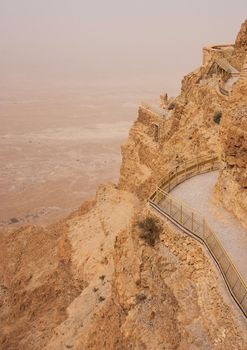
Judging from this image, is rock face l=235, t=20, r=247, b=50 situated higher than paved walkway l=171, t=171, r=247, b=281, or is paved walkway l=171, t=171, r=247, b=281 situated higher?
rock face l=235, t=20, r=247, b=50

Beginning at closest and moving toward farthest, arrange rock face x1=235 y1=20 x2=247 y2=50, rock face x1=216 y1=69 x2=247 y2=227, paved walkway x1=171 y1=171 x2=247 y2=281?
paved walkway x1=171 y1=171 x2=247 y2=281 < rock face x1=216 y1=69 x2=247 y2=227 < rock face x1=235 y1=20 x2=247 y2=50

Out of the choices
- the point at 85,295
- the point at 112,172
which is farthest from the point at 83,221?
the point at 112,172

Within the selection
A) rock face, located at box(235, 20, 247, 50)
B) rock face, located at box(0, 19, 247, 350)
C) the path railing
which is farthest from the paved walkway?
rock face, located at box(235, 20, 247, 50)

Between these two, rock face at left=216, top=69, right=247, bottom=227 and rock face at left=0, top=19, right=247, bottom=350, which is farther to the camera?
rock face at left=216, top=69, right=247, bottom=227

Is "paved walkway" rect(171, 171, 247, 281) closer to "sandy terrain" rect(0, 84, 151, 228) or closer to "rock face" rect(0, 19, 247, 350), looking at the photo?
"rock face" rect(0, 19, 247, 350)

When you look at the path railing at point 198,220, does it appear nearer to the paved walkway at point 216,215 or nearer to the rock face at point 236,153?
the paved walkway at point 216,215

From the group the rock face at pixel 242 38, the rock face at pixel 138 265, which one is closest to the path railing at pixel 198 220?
the rock face at pixel 138 265
